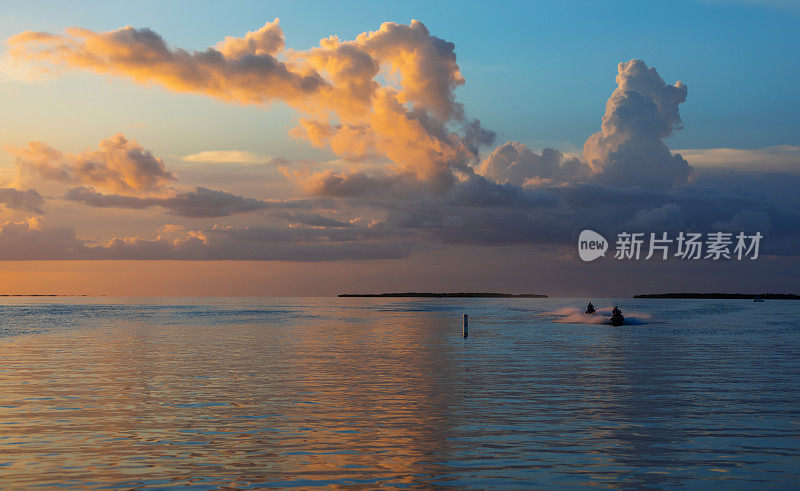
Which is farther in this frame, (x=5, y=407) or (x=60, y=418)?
(x=5, y=407)

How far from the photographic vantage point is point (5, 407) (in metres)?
25.6

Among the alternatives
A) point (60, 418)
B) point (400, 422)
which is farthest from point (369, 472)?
point (60, 418)

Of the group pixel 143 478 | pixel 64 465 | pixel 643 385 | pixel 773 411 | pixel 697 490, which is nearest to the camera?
pixel 697 490

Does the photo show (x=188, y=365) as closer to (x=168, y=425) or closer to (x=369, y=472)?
(x=168, y=425)

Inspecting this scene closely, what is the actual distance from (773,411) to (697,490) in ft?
39.5

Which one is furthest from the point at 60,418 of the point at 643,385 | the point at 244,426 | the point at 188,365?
the point at 643,385

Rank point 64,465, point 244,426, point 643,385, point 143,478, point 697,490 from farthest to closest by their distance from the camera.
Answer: point 643,385 → point 244,426 → point 64,465 → point 143,478 → point 697,490

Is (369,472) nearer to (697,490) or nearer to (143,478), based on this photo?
(143,478)

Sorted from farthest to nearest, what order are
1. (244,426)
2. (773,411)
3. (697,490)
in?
(773,411) → (244,426) → (697,490)

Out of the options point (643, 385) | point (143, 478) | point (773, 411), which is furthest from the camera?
point (643, 385)

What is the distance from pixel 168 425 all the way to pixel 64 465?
5.35m

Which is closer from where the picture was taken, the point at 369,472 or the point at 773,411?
the point at 369,472

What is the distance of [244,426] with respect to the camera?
21.9 m

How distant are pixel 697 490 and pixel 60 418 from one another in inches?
754
